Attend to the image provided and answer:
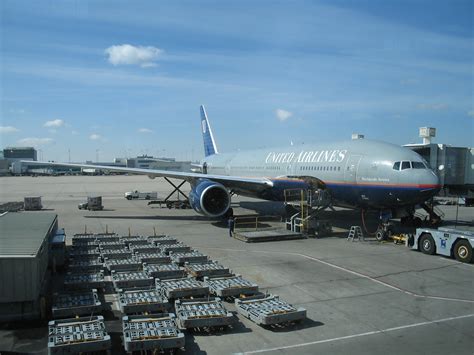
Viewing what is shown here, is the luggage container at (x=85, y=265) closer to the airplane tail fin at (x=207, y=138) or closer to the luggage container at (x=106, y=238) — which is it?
the luggage container at (x=106, y=238)

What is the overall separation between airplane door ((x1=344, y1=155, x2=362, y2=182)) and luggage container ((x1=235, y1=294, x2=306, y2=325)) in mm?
10748

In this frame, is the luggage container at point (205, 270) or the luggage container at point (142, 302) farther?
the luggage container at point (205, 270)

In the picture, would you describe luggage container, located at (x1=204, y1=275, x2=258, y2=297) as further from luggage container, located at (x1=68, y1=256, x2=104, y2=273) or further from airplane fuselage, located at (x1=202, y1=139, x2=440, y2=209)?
airplane fuselage, located at (x1=202, y1=139, x2=440, y2=209)

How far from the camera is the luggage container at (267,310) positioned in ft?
30.7

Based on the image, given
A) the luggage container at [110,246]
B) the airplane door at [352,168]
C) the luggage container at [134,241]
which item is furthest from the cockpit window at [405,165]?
the luggage container at [110,246]

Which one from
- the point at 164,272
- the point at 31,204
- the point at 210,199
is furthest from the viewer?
the point at 31,204

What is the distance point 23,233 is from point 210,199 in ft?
40.7

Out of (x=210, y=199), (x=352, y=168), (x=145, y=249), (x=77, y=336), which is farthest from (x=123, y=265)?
(x=352, y=168)

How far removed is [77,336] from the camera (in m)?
8.16

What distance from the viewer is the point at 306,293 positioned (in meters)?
11.9

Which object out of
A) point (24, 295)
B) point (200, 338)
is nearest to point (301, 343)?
point (200, 338)

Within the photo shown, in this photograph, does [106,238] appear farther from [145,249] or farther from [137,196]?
[137,196]

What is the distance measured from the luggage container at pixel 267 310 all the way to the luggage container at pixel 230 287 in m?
0.59

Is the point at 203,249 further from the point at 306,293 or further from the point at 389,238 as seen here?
the point at 389,238
